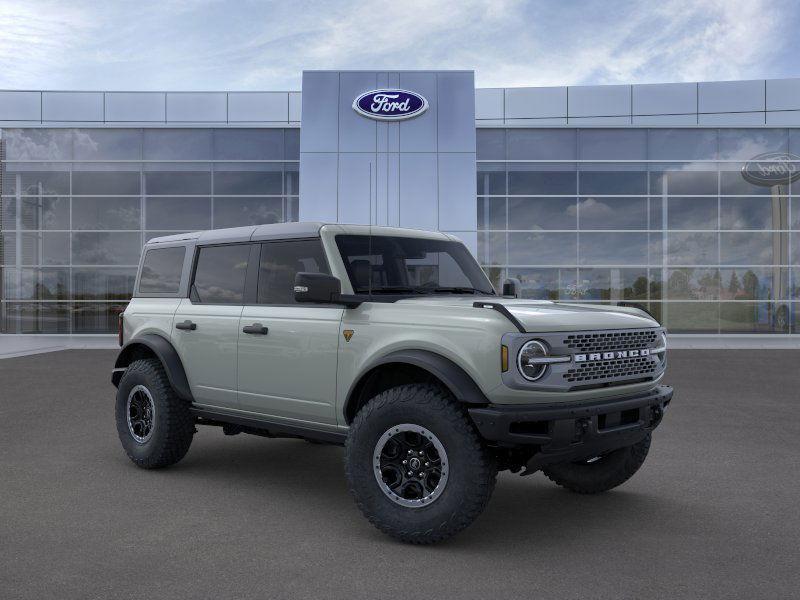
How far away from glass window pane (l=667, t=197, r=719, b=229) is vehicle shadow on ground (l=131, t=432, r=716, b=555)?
24.4 m

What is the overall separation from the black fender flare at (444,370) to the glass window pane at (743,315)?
2669cm

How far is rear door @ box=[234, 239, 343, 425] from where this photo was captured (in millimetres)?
5297

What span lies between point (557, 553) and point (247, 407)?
2615 mm

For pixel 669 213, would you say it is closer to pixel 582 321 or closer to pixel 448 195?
pixel 448 195

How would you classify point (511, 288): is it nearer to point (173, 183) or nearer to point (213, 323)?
point (213, 323)

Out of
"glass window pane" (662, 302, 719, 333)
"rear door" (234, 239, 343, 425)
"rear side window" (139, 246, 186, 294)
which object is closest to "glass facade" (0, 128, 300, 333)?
"glass window pane" (662, 302, 719, 333)

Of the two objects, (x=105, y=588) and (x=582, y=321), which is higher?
(x=582, y=321)

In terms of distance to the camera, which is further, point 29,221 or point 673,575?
point 29,221

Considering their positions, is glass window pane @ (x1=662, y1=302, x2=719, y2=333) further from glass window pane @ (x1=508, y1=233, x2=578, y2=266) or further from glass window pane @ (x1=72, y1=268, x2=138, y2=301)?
glass window pane @ (x1=72, y1=268, x2=138, y2=301)

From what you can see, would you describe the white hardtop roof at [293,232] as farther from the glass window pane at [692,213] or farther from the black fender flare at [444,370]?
the glass window pane at [692,213]

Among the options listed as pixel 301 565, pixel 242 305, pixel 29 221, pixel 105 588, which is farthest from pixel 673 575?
pixel 29 221

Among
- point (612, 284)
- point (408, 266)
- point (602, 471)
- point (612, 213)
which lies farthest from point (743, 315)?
point (408, 266)

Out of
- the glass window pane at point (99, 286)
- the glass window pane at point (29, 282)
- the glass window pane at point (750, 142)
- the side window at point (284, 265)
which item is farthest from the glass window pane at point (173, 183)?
the side window at point (284, 265)

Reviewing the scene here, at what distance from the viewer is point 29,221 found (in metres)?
29.1
